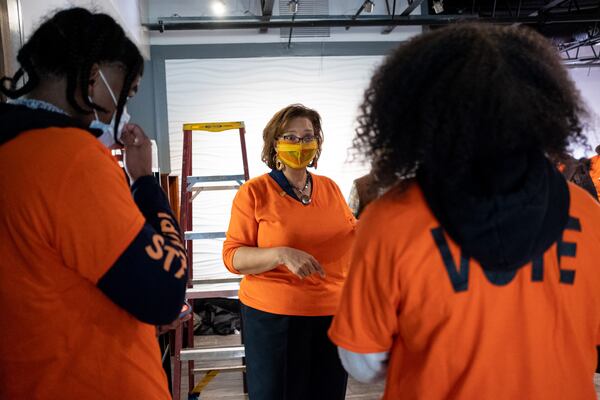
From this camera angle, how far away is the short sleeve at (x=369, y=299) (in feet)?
2.50

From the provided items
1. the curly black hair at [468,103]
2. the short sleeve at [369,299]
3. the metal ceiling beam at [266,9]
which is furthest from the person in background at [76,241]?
the metal ceiling beam at [266,9]

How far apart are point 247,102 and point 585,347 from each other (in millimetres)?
5105

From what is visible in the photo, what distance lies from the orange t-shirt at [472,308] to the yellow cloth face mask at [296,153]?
3.82ft

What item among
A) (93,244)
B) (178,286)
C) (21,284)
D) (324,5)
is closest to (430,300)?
(178,286)

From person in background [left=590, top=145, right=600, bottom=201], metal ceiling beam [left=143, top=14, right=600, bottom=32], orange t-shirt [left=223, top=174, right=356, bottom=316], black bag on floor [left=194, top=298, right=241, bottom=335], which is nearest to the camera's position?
orange t-shirt [left=223, top=174, right=356, bottom=316]

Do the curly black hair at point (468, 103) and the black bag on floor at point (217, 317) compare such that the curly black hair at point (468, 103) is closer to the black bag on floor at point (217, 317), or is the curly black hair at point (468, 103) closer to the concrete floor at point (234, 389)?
the concrete floor at point (234, 389)

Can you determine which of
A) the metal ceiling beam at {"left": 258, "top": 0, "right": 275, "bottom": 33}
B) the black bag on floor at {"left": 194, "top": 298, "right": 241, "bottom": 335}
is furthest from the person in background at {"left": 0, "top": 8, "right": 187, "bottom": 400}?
the metal ceiling beam at {"left": 258, "top": 0, "right": 275, "bottom": 33}

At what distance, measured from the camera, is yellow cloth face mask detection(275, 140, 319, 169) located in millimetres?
1943

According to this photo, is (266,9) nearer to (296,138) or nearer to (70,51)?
(296,138)

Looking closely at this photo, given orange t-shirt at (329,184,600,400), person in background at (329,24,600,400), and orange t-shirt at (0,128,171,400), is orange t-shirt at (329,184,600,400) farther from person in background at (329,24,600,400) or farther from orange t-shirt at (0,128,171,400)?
orange t-shirt at (0,128,171,400)

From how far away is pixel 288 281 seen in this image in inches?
69.7

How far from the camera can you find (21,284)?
76 cm

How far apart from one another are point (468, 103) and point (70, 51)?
0.73 m

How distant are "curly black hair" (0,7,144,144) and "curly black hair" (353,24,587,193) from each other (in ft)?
1.81
